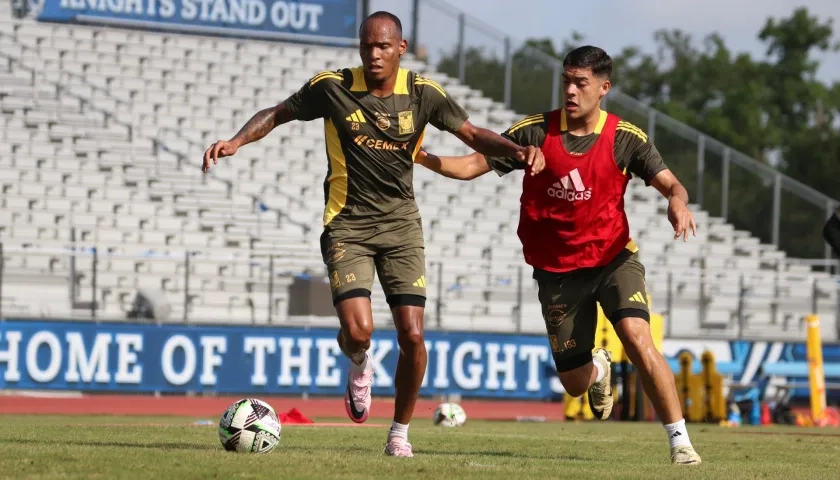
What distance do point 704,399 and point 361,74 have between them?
11.4m

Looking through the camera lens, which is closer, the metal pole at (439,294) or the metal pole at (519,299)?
the metal pole at (439,294)

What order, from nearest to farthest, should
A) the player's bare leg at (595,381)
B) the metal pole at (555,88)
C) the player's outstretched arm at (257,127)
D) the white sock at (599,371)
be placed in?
the player's outstretched arm at (257,127) < the player's bare leg at (595,381) < the white sock at (599,371) < the metal pole at (555,88)

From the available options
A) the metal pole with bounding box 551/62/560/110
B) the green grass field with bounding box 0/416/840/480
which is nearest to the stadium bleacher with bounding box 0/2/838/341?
the metal pole with bounding box 551/62/560/110

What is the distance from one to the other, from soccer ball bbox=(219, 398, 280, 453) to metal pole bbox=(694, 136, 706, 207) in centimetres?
2324

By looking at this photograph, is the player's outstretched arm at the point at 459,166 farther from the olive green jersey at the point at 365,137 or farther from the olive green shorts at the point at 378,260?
the olive green shorts at the point at 378,260

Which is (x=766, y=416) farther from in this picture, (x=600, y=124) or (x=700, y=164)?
(x=700, y=164)

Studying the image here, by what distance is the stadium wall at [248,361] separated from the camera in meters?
20.8

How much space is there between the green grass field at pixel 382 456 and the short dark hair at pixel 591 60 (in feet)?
8.32

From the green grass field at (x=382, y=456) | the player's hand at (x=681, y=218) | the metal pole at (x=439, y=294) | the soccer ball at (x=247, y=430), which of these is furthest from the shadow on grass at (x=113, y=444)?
the metal pole at (x=439, y=294)

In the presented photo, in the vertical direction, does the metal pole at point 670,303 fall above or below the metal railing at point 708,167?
below

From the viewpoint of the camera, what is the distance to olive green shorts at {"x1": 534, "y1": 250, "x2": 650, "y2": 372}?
8773 millimetres

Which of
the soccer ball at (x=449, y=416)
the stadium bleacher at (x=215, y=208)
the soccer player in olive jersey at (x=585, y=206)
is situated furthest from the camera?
the stadium bleacher at (x=215, y=208)

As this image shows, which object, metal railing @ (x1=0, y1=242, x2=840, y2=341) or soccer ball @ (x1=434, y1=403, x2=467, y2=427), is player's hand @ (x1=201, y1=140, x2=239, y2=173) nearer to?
soccer ball @ (x1=434, y1=403, x2=467, y2=427)

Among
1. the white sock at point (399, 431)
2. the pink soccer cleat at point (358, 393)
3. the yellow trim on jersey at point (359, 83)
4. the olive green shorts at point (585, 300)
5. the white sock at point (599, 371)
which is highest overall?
the yellow trim on jersey at point (359, 83)
